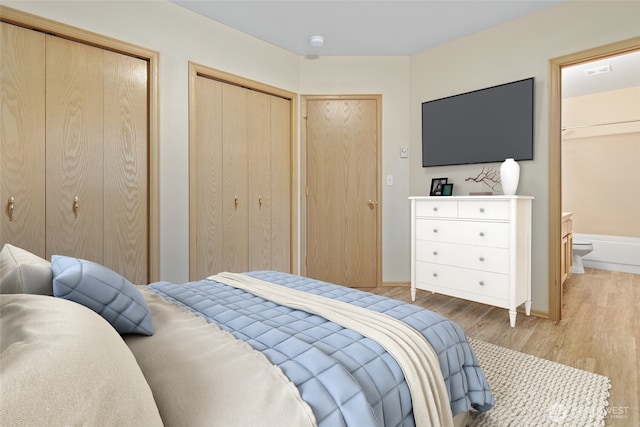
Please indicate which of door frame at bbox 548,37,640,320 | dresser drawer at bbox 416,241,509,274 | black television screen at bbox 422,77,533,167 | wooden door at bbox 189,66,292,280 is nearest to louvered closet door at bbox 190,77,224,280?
wooden door at bbox 189,66,292,280

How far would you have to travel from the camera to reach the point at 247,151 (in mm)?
3371

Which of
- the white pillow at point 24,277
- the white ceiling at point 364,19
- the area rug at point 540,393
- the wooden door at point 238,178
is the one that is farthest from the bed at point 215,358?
the white ceiling at point 364,19

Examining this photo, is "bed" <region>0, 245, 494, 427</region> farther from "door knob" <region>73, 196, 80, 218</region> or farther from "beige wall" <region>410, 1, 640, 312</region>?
"beige wall" <region>410, 1, 640, 312</region>

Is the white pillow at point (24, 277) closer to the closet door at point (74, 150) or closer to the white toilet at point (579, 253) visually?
the closet door at point (74, 150)

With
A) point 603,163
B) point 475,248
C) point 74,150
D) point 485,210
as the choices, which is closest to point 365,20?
point 485,210

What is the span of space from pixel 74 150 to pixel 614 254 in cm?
625

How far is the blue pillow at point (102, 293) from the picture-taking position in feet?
3.07

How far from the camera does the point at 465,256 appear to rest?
2869 mm

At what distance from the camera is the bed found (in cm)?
51

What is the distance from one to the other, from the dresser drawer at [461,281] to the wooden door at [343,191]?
0.75 meters

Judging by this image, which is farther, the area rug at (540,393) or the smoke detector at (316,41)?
the smoke detector at (316,41)

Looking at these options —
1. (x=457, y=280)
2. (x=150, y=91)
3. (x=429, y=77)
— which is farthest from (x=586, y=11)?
(x=150, y=91)

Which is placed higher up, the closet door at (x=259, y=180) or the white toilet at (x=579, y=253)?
the closet door at (x=259, y=180)

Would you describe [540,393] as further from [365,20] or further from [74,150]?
[74,150]
